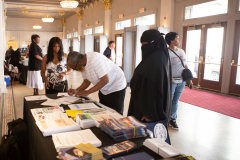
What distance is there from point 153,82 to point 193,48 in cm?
627

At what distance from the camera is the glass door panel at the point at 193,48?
24.0 feet

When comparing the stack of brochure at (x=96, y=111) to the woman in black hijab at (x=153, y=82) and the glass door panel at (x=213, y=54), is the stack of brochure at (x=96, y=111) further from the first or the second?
the glass door panel at (x=213, y=54)

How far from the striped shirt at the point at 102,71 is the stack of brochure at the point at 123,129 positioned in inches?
32.5

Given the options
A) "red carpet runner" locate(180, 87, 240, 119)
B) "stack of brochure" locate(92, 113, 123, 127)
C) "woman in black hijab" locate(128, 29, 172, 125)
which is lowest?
"red carpet runner" locate(180, 87, 240, 119)

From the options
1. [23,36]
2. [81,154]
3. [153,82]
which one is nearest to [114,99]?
[153,82]

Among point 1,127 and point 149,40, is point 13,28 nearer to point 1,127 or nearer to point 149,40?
point 1,127

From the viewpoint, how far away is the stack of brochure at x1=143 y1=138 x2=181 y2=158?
118cm

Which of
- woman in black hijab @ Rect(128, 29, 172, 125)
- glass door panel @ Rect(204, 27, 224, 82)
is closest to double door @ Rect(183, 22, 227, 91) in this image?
glass door panel @ Rect(204, 27, 224, 82)

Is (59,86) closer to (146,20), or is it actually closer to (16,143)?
(16,143)

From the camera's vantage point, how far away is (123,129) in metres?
1.41

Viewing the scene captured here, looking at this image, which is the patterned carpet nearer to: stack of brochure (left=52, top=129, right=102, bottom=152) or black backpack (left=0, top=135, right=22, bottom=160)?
black backpack (left=0, top=135, right=22, bottom=160)

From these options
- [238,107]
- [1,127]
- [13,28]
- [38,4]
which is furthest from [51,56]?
[13,28]

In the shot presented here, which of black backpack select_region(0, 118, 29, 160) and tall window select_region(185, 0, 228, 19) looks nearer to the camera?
black backpack select_region(0, 118, 29, 160)

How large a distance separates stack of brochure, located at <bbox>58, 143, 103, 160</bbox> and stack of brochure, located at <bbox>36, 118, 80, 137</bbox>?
348 millimetres
